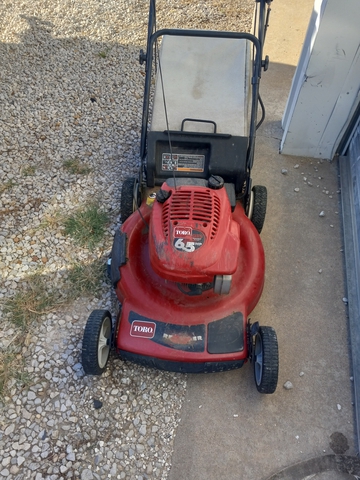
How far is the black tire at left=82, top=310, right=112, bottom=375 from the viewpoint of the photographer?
2141mm

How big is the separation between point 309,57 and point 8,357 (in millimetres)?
2523

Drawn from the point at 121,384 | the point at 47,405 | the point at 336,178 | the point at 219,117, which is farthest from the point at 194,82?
the point at 47,405

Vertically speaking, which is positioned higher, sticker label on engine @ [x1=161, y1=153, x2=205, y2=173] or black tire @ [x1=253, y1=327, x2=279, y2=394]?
sticker label on engine @ [x1=161, y1=153, x2=205, y2=173]

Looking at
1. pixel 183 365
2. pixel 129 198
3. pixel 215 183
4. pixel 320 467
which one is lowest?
pixel 320 467

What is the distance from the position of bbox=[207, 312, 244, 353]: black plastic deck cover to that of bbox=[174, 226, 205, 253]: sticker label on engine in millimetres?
456

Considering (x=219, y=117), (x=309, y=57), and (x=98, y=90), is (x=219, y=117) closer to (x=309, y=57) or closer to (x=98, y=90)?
(x=309, y=57)

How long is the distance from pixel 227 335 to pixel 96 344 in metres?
0.63

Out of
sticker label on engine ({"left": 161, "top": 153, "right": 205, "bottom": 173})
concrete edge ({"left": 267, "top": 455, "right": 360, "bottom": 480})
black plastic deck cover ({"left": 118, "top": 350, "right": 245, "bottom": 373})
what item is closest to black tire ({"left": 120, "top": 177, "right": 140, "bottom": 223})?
sticker label on engine ({"left": 161, "top": 153, "right": 205, "bottom": 173})

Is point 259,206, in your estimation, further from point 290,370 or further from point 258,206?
point 290,370

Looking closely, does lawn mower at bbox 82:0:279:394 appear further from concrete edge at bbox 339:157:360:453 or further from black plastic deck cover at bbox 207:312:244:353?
concrete edge at bbox 339:157:360:453

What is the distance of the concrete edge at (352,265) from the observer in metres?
2.41

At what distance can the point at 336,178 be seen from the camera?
11.1ft

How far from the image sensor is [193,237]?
201 centimetres

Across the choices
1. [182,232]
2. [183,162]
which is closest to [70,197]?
[183,162]
